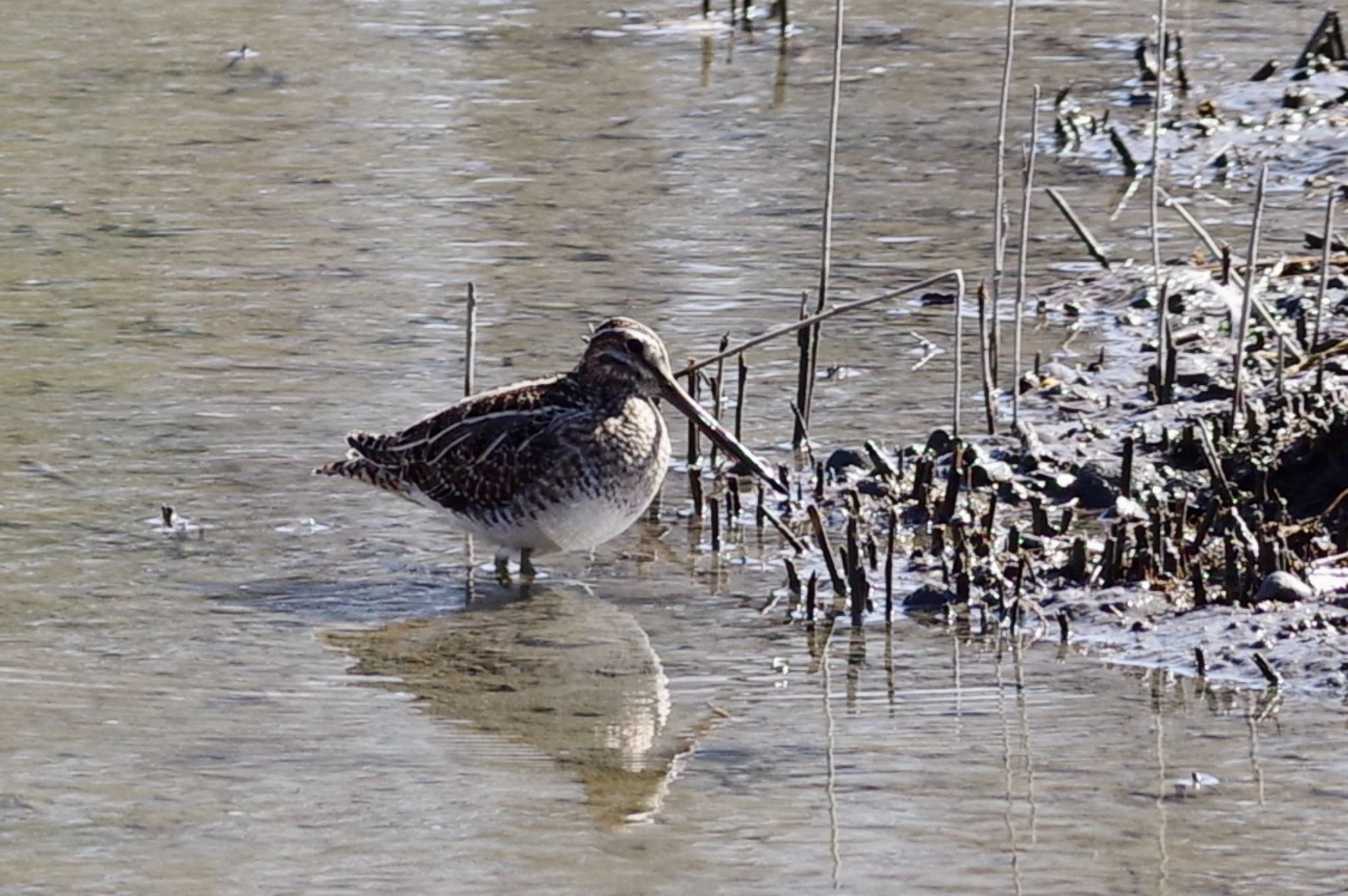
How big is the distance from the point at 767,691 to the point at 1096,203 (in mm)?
6953

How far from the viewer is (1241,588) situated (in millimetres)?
7031

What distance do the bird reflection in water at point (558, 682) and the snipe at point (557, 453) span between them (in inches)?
9.4

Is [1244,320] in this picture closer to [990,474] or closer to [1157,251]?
[990,474]

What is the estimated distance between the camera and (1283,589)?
22.9ft

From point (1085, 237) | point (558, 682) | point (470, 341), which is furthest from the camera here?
point (1085, 237)

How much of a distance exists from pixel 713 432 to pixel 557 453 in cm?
50

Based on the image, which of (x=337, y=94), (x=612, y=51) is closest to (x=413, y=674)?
(x=337, y=94)

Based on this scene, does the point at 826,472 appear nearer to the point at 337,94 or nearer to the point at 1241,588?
the point at 1241,588

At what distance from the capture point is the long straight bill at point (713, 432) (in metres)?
7.84

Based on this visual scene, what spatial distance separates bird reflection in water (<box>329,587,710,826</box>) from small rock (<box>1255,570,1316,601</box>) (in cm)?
170

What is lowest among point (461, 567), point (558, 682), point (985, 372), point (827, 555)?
point (461, 567)

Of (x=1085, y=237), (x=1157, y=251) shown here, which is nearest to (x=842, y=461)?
(x=1157, y=251)

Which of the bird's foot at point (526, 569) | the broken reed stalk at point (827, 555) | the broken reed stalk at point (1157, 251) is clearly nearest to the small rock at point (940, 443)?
the broken reed stalk at point (1157, 251)

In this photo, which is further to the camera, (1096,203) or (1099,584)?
(1096,203)
